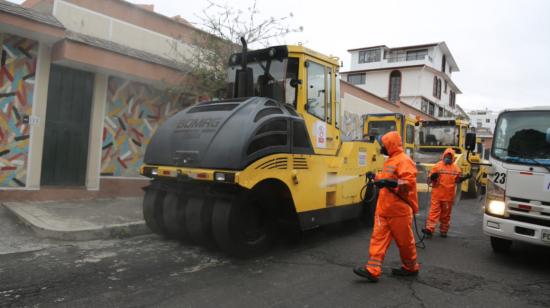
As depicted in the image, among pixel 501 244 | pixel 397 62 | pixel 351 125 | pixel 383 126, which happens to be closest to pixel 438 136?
pixel 383 126

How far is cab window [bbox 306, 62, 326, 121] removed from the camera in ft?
21.0

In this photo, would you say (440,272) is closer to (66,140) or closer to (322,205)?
(322,205)

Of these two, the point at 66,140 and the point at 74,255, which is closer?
the point at 74,255

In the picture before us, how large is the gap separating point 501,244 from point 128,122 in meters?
8.11

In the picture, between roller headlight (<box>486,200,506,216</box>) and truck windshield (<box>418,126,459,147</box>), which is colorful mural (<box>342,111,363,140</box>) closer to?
truck windshield (<box>418,126,459,147</box>)

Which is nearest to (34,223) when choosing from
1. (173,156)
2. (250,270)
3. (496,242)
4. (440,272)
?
(173,156)

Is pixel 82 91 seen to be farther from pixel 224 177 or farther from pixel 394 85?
pixel 394 85

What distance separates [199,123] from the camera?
5.62 m

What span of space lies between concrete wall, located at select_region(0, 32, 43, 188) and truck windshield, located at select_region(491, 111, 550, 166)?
27.6ft

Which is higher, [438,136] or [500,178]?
[438,136]

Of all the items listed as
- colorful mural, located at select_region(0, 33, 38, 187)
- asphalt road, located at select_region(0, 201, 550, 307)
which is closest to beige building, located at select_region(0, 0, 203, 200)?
colorful mural, located at select_region(0, 33, 38, 187)

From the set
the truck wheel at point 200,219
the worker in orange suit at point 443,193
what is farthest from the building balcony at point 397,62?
the truck wheel at point 200,219

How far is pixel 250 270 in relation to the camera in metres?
4.95

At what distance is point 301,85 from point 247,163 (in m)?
1.86
